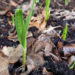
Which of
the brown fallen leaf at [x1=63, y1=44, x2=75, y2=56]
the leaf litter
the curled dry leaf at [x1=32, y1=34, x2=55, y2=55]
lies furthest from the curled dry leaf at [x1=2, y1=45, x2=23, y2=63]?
the brown fallen leaf at [x1=63, y1=44, x2=75, y2=56]

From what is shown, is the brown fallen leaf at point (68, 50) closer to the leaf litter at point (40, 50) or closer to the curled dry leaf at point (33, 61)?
the leaf litter at point (40, 50)

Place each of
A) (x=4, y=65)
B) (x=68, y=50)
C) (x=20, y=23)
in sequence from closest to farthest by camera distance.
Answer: (x=20, y=23), (x=4, y=65), (x=68, y=50)

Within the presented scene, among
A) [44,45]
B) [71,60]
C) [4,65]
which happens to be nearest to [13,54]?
[4,65]

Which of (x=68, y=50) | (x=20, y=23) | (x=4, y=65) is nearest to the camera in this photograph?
(x=20, y=23)

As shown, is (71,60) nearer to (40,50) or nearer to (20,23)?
(40,50)

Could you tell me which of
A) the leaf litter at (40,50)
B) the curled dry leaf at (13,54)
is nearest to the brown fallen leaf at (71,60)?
the leaf litter at (40,50)

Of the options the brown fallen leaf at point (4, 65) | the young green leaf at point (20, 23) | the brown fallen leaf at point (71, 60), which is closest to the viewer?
the young green leaf at point (20, 23)

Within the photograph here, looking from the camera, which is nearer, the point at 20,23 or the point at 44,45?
the point at 20,23

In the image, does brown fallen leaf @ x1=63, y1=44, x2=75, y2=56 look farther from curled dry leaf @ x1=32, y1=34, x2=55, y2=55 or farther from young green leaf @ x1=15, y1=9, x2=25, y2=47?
young green leaf @ x1=15, y1=9, x2=25, y2=47

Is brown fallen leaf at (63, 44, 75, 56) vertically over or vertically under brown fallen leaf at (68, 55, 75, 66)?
over

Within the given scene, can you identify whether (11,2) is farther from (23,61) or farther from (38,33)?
(23,61)

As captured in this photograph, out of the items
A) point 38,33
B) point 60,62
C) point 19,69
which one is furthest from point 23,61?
point 38,33

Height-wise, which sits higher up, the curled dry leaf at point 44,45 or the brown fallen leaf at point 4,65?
the curled dry leaf at point 44,45
